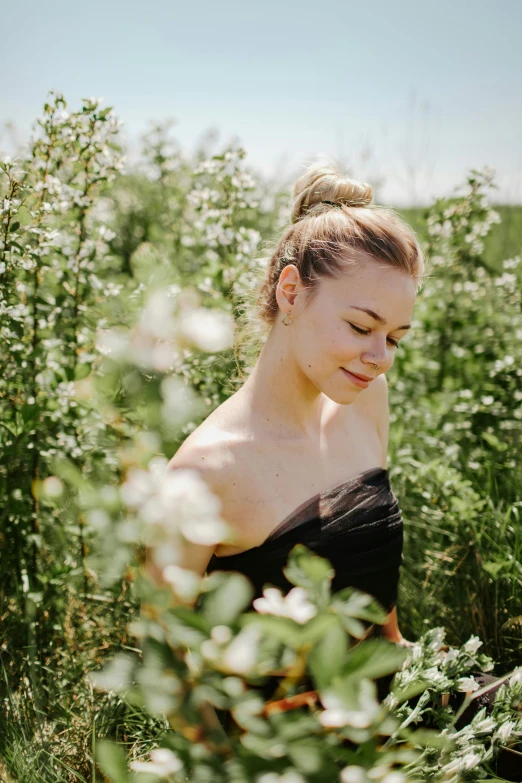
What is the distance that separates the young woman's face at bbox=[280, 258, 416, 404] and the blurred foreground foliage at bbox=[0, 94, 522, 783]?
35 centimetres

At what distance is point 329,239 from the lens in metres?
1.74

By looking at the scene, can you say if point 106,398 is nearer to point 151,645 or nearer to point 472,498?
A: point 151,645

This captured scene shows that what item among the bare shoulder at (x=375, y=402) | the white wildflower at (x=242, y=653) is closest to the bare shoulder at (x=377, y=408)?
the bare shoulder at (x=375, y=402)

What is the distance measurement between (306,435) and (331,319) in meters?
0.43

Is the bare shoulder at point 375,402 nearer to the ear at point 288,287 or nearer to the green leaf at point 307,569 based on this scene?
the ear at point 288,287

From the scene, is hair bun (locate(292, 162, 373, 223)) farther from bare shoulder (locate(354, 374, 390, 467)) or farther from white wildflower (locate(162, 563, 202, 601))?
white wildflower (locate(162, 563, 202, 601))

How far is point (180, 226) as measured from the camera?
425 cm

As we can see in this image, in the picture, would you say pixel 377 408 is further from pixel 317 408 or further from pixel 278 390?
pixel 278 390

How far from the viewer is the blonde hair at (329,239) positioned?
5.56ft

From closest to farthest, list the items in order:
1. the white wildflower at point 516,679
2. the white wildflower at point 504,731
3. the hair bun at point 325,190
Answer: the white wildflower at point 504,731 < the white wildflower at point 516,679 < the hair bun at point 325,190

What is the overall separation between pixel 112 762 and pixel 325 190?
1.73 meters

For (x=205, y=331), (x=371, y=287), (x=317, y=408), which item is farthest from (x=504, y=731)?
(x=205, y=331)

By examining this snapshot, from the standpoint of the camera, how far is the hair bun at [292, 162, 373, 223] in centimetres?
192

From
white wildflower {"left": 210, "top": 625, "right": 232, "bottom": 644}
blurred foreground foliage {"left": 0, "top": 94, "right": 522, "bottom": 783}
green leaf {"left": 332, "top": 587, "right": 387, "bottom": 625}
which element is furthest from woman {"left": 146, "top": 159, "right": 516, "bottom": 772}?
white wildflower {"left": 210, "top": 625, "right": 232, "bottom": 644}
